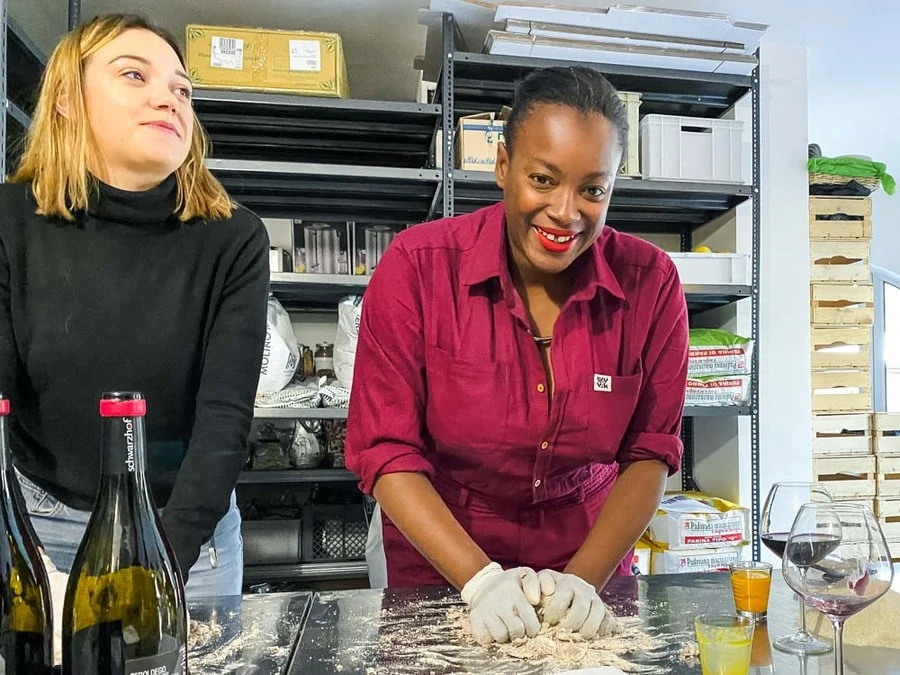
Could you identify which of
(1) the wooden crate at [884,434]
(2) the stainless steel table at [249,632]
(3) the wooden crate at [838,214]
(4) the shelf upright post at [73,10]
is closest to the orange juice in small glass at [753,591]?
(2) the stainless steel table at [249,632]

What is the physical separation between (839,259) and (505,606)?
284 centimetres

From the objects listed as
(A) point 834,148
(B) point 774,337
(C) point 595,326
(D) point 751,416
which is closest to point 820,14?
(B) point 774,337

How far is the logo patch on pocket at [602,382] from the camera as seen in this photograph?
41.6 inches

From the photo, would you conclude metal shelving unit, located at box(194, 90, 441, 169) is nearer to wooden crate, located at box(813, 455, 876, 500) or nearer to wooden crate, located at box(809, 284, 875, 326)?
wooden crate, located at box(809, 284, 875, 326)

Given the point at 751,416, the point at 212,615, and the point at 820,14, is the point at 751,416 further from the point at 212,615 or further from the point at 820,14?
the point at 212,615

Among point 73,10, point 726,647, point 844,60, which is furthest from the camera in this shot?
point 844,60

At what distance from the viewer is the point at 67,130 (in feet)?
3.37

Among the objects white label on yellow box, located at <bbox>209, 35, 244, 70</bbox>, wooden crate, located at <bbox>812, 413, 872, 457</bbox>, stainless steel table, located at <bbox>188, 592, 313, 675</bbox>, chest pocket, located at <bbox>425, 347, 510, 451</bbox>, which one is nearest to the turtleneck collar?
chest pocket, located at <bbox>425, 347, 510, 451</bbox>

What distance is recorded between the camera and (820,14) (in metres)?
2.48

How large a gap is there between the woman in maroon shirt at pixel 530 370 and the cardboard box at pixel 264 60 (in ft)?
3.92

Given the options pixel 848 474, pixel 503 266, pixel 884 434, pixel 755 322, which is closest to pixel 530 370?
pixel 503 266

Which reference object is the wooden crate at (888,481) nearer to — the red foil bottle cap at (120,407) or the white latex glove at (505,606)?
the white latex glove at (505,606)

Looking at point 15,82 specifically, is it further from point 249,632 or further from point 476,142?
point 249,632

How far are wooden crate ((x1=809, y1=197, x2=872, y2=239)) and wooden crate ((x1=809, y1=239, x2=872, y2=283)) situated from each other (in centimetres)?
3
